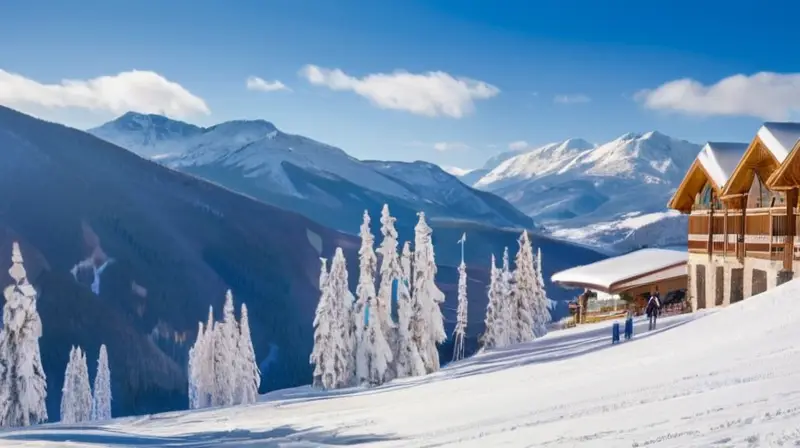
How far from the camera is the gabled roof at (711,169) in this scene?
33.6 metres

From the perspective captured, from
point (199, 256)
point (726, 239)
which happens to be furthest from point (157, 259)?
point (726, 239)

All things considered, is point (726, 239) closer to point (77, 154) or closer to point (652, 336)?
point (652, 336)

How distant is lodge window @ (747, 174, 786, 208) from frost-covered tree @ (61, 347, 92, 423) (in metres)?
52.6

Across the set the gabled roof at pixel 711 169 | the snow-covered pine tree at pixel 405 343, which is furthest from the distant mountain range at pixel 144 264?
the gabled roof at pixel 711 169

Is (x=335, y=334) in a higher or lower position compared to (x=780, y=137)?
lower

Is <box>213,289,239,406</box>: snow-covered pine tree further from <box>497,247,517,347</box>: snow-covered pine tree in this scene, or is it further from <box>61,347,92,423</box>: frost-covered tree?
<box>497,247,517,347</box>: snow-covered pine tree

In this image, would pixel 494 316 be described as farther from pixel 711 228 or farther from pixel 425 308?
pixel 711 228

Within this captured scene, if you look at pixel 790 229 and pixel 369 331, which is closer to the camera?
pixel 790 229

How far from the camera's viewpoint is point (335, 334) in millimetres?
44344

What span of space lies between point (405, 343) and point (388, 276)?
162 inches

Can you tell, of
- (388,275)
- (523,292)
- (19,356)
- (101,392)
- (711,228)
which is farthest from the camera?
(101,392)

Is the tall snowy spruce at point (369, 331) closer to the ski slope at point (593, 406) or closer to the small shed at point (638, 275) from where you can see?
the small shed at point (638, 275)

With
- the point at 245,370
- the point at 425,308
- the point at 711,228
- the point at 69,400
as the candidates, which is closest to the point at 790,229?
the point at 711,228

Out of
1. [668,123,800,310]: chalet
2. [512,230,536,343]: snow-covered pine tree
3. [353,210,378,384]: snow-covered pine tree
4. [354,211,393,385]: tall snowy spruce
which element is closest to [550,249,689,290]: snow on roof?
[668,123,800,310]: chalet
